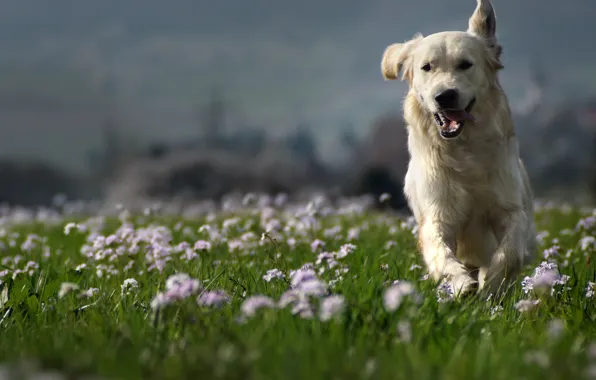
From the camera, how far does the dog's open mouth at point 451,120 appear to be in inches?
178

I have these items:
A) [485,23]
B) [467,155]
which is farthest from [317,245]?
[485,23]

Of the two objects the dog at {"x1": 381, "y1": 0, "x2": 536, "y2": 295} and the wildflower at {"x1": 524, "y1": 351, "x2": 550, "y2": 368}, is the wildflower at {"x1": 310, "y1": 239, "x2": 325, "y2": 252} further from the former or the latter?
the wildflower at {"x1": 524, "y1": 351, "x2": 550, "y2": 368}

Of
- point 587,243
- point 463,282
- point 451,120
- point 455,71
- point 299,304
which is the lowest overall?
point 587,243

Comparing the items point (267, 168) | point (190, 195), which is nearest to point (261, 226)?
point (190, 195)

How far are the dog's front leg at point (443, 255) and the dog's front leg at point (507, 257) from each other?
115mm

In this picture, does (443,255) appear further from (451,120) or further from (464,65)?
(464,65)

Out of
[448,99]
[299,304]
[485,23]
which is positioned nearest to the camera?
[299,304]

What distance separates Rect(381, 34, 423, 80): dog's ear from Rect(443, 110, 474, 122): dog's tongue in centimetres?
50

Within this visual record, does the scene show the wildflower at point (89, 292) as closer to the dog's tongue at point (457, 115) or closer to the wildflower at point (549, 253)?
the dog's tongue at point (457, 115)

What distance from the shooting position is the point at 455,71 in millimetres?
4500

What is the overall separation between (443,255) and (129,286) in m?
1.91

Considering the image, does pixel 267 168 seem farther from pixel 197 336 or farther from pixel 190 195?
pixel 197 336

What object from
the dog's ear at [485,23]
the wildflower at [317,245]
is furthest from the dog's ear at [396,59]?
the wildflower at [317,245]

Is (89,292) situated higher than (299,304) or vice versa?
(299,304)
